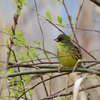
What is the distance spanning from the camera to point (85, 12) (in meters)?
3.75

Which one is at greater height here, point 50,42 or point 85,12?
point 85,12

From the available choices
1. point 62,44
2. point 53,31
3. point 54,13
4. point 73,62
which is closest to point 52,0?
point 54,13

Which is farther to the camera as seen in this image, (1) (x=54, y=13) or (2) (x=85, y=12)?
(2) (x=85, y=12)

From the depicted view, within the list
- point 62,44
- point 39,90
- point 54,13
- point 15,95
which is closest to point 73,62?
point 62,44

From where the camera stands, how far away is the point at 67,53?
7.79 ft

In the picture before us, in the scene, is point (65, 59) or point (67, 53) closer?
point (65, 59)

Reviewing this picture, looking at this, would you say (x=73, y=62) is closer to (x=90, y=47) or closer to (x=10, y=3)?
(x=90, y=47)

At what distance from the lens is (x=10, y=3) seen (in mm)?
3613

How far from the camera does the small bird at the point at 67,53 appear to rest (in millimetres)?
2250

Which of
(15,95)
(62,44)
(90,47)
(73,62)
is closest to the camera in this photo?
(15,95)

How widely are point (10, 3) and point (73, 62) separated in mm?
1869

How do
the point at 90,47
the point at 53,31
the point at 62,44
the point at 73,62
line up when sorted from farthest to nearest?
the point at 53,31, the point at 90,47, the point at 62,44, the point at 73,62

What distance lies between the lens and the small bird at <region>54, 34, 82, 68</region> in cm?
225

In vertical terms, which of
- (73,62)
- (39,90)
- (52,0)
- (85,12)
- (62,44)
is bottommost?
(39,90)
